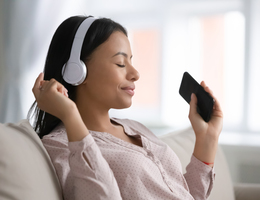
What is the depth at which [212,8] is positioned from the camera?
2658 millimetres

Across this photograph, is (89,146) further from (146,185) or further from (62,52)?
(62,52)

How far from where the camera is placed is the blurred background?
2.52 meters

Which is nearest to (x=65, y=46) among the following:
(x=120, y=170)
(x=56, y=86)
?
(x=56, y=86)

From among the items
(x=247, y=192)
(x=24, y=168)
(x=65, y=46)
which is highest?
(x=65, y=46)

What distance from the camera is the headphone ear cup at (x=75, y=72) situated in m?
0.99

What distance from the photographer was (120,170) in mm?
907

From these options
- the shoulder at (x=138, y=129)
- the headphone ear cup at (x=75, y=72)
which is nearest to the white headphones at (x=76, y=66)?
the headphone ear cup at (x=75, y=72)

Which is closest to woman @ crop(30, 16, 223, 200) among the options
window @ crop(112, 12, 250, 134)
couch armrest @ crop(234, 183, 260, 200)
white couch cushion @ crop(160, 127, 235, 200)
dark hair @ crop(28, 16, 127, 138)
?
dark hair @ crop(28, 16, 127, 138)

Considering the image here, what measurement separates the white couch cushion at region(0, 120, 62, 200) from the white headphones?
0.22 metres

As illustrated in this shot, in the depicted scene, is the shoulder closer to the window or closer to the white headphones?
the white headphones

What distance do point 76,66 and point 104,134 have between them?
0.24 metres

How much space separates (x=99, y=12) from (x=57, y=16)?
0.49m

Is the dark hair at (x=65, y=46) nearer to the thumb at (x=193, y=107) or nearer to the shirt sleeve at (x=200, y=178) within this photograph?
the thumb at (x=193, y=107)

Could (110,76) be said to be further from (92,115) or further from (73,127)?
(73,127)
